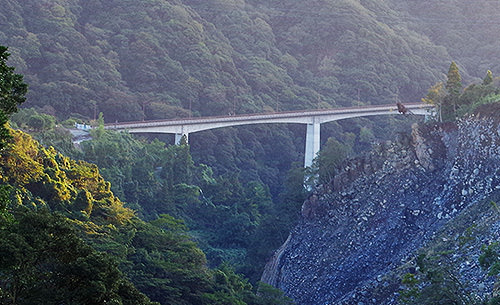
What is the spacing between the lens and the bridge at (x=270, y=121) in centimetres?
6406

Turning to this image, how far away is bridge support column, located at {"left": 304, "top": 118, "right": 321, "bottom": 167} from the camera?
68.8 m

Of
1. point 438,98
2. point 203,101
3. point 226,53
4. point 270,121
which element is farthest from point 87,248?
point 226,53

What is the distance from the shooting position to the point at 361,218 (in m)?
38.2

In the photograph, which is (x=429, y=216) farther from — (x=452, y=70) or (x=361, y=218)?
(x=452, y=70)

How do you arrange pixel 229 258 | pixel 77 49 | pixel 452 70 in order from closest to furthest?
pixel 452 70 → pixel 229 258 → pixel 77 49

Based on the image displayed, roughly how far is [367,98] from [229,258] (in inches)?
1613

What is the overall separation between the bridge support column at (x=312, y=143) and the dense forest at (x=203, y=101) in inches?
64.8

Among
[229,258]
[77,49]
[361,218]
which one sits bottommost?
[229,258]

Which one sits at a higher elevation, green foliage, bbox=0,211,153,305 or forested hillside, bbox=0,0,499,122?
forested hillside, bbox=0,0,499,122

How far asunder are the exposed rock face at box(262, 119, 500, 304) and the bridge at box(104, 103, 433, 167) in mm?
23694

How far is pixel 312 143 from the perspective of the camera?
226 feet

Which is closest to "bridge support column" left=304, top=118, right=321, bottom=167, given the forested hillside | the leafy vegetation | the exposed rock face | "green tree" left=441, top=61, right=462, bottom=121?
the forested hillside

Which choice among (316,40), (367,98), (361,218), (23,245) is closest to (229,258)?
(361,218)

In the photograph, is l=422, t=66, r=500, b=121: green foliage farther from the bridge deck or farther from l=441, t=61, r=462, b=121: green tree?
the bridge deck
